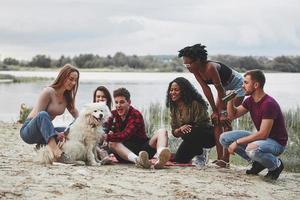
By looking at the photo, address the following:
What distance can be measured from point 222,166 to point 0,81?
36.7 m

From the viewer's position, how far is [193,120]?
7.57 meters

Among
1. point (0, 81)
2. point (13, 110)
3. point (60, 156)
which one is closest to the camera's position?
point (60, 156)

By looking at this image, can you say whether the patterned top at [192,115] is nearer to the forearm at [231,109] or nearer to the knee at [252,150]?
the forearm at [231,109]

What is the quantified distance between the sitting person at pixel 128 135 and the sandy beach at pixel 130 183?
0.21 m

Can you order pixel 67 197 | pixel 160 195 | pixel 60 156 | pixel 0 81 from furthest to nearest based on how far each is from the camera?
pixel 0 81, pixel 60 156, pixel 160 195, pixel 67 197

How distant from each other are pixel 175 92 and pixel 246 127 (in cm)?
631

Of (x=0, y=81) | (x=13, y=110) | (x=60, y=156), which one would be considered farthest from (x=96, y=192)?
(x=0, y=81)

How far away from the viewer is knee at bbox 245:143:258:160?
6.74 m

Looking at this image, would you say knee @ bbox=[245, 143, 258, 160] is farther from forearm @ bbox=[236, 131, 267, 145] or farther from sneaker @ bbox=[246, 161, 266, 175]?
sneaker @ bbox=[246, 161, 266, 175]

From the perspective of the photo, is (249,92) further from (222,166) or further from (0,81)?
(0,81)

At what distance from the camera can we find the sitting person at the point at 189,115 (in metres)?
7.51

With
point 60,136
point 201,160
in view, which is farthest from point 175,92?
point 60,136

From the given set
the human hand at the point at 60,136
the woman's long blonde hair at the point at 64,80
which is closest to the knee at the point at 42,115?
the human hand at the point at 60,136

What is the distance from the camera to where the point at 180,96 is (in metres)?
7.52
